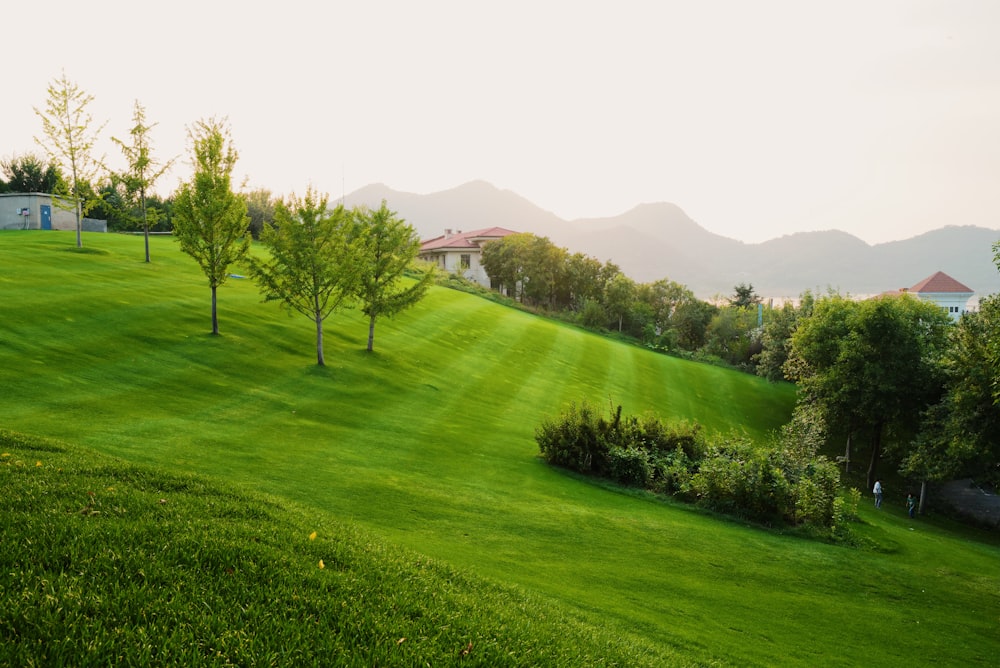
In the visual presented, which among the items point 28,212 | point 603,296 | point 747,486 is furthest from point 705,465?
point 603,296

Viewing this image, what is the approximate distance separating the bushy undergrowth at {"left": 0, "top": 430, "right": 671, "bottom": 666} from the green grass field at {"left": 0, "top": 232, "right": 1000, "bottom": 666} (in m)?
1.46

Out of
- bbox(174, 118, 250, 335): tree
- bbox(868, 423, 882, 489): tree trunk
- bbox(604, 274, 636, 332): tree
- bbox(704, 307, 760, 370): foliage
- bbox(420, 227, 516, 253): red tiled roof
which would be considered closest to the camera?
bbox(174, 118, 250, 335): tree

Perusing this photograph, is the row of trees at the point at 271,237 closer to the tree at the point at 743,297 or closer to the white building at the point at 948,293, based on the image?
the tree at the point at 743,297

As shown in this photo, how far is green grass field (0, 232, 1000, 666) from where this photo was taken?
10.9 m

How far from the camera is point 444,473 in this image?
18219 millimetres

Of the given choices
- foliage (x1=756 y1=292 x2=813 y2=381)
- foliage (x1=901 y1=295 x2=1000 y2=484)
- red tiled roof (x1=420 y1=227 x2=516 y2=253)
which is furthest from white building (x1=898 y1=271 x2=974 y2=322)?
foliage (x1=901 y1=295 x2=1000 y2=484)

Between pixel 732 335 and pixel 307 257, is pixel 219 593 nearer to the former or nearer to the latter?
pixel 307 257

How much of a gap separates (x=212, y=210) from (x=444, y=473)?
17.8 meters

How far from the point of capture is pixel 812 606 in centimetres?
1217

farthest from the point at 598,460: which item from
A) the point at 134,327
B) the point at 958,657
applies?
the point at 134,327

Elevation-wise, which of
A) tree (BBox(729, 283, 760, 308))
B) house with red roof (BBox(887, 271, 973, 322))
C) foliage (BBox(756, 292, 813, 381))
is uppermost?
house with red roof (BBox(887, 271, 973, 322))

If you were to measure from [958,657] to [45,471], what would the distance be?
49.2 ft

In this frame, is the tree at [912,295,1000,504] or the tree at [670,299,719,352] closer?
the tree at [912,295,1000,504]

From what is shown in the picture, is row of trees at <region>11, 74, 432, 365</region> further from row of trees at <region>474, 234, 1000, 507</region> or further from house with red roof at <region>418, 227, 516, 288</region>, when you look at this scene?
house with red roof at <region>418, 227, 516, 288</region>
